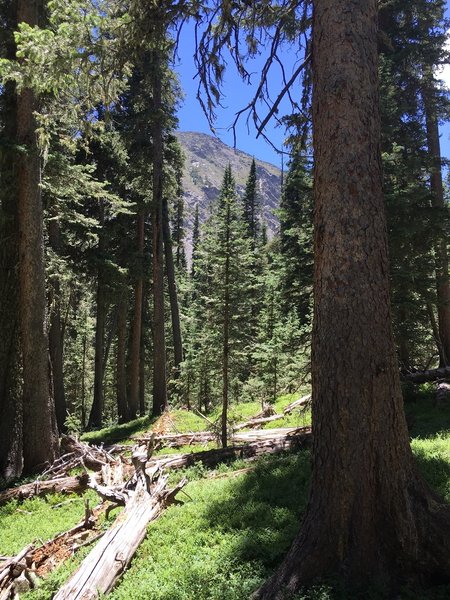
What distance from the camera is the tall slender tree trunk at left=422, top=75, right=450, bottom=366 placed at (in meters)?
12.9

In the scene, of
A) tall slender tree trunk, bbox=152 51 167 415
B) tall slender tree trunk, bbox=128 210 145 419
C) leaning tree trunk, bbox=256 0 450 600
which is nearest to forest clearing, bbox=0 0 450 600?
leaning tree trunk, bbox=256 0 450 600

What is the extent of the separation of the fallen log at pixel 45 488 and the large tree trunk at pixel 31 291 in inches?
42.0

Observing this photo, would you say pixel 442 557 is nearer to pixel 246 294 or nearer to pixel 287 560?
pixel 287 560

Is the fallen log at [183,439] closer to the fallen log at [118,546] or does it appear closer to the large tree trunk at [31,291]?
the large tree trunk at [31,291]

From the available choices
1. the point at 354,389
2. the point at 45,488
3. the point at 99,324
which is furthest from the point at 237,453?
the point at 99,324

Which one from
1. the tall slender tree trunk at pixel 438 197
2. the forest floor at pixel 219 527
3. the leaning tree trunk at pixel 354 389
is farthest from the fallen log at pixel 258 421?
the leaning tree trunk at pixel 354 389

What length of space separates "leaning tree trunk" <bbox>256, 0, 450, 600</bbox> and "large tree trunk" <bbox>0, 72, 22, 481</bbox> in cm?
848

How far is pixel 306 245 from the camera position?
12.6 meters

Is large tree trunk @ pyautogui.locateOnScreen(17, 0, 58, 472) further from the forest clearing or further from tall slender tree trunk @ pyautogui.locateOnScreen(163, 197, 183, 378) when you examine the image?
tall slender tree trunk @ pyautogui.locateOnScreen(163, 197, 183, 378)

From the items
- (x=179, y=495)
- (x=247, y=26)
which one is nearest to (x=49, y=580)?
(x=179, y=495)

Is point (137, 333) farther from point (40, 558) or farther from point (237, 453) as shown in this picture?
point (40, 558)

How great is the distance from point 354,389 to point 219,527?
325 cm

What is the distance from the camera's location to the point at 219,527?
18.7 ft

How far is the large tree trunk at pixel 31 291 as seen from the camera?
32.7 feet
